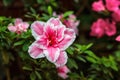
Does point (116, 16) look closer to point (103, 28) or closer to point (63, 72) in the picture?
point (103, 28)

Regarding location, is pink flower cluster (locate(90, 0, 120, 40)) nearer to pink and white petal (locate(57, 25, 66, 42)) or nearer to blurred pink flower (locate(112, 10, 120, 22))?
blurred pink flower (locate(112, 10, 120, 22))

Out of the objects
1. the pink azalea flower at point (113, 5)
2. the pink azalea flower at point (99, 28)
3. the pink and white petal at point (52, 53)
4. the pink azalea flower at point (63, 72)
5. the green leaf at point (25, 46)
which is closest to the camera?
the pink and white petal at point (52, 53)

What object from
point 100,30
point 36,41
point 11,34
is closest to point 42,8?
point 100,30

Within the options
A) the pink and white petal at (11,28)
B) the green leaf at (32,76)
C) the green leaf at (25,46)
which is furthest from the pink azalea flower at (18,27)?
the green leaf at (32,76)

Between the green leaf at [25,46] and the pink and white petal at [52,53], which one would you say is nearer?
→ the pink and white petal at [52,53]

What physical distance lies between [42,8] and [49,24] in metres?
0.64

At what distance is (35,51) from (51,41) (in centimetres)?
9

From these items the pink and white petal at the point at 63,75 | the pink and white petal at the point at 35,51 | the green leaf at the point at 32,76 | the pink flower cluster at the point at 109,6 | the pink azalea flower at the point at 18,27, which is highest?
the pink azalea flower at the point at 18,27

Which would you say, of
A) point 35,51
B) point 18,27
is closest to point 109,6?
point 18,27

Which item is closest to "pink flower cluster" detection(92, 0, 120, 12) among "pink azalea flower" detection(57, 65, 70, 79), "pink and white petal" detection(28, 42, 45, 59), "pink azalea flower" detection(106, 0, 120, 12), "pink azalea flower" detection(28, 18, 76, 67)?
"pink azalea flower" detection(106, 0, 120, 12)

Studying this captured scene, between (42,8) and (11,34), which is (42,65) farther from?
(42,8)

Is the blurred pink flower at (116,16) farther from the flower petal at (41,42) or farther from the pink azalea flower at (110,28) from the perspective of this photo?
the flower petal at (41,42)

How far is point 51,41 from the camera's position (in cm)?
157

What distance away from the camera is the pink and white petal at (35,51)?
5.00 feet
